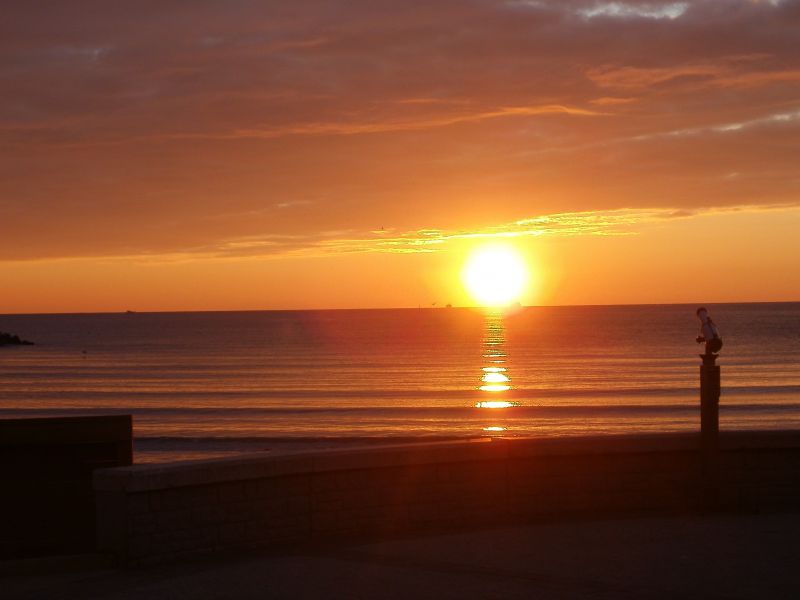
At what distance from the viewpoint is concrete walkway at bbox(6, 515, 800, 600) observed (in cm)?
710

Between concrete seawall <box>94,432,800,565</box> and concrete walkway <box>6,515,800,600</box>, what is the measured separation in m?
0.35

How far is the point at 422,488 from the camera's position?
366 inches

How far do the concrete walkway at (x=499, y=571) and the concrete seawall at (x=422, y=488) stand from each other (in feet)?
1.14

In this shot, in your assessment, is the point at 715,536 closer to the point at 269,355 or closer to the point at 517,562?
the point at 517,562

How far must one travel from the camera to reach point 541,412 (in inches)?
1777

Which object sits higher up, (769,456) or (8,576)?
(769,456)

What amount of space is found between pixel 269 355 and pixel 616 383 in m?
47.0

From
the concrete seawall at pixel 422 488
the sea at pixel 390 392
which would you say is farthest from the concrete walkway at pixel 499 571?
the sea at pixel 390 392

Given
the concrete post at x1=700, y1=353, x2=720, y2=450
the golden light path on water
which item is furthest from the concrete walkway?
the golden light path on water

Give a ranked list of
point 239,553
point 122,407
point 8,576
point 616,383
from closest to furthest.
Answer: point 8,576
point 239,553
point 122,407
point 616,383

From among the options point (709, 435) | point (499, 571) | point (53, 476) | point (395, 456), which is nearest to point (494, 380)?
point (709, 435)

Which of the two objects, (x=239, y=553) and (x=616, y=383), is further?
(x=616, y=383)

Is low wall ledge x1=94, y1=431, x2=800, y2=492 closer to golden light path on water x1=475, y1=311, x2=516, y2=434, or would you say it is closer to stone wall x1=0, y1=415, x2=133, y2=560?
stone wall x1=0, y1=415, x2=133, y2=560

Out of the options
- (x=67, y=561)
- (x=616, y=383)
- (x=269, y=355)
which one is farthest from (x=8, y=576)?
(x=269, y=355)
